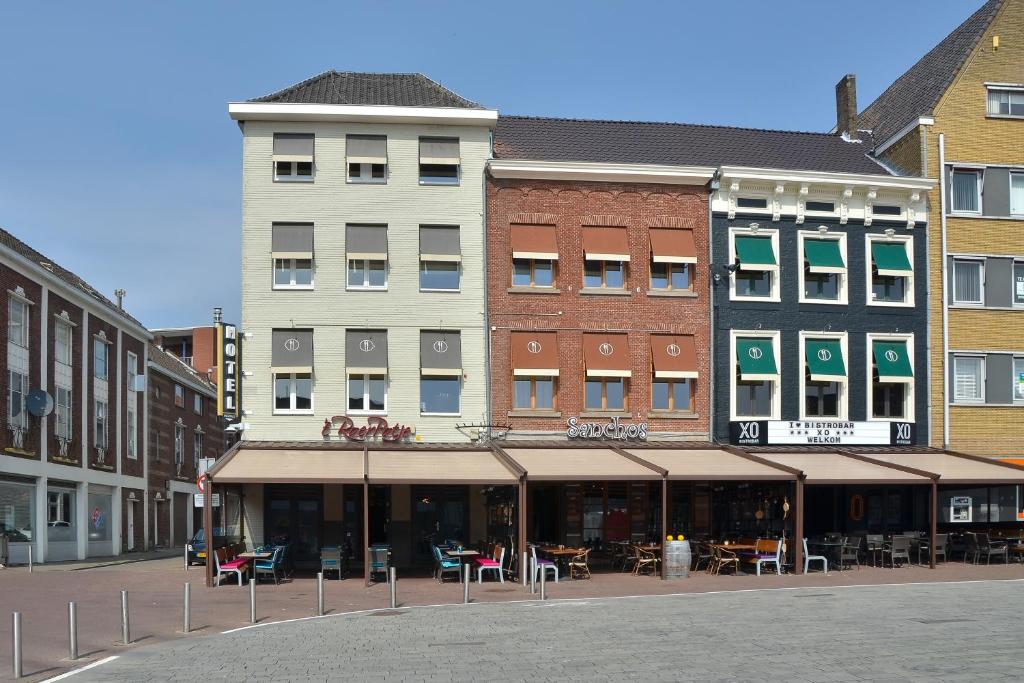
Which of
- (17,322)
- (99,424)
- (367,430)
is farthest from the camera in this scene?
(99,424)

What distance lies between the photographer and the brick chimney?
126 feet

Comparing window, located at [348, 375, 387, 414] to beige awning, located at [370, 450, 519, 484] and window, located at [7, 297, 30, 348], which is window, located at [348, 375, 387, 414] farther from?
window, located at [7, 297, 30, 348]

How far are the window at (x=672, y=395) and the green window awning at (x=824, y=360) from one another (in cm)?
355

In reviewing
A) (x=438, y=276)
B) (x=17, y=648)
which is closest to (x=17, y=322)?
(x=438, y=276)

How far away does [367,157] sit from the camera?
31125 mm

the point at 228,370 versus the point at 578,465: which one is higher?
the point at 228,370

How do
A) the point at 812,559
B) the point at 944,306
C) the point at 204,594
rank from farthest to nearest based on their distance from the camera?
the point at 944,306 < the point at 812,559 < the point at 204,594

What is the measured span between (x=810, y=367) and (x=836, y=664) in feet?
63.1

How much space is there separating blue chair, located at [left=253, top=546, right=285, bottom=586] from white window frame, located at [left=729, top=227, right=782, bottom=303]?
1449 centimetres

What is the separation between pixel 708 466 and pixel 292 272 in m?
12.5

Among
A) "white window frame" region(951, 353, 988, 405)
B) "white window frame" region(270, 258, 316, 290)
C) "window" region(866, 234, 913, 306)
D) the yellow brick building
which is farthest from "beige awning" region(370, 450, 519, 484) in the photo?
"white window frame" region(951, 353, 988, 405)

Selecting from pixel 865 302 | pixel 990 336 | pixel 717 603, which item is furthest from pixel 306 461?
pixel 990 336

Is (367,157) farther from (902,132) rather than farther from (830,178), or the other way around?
(902,132)

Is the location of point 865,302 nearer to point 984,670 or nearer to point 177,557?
point 984,670
